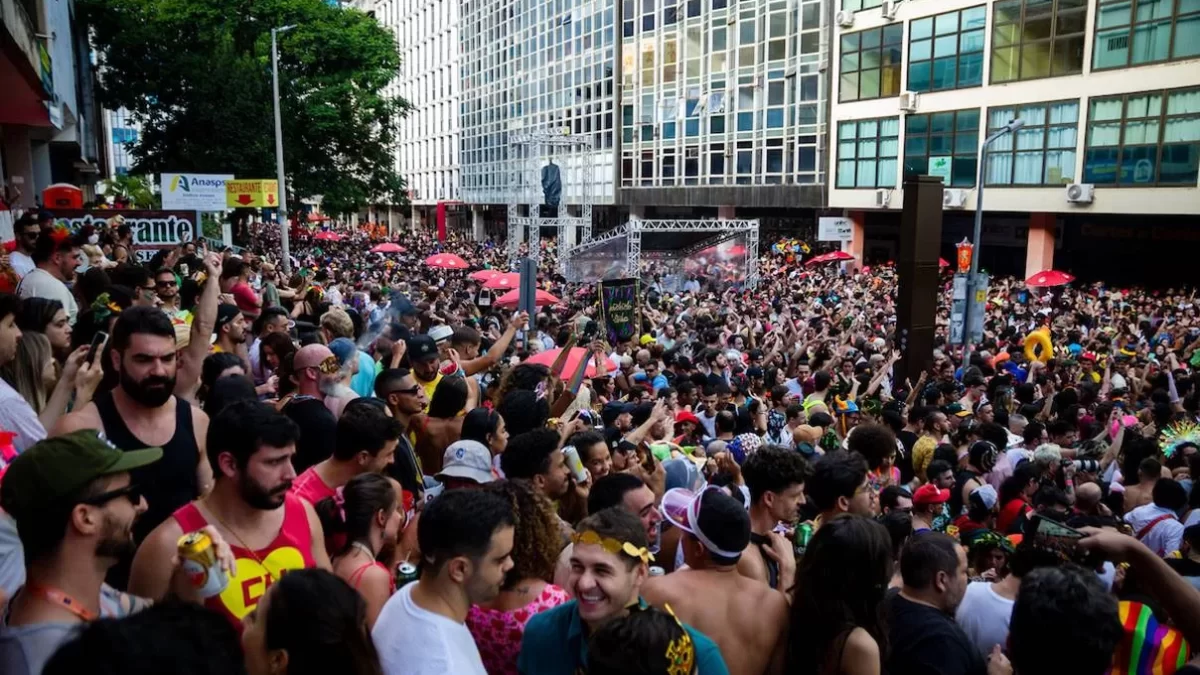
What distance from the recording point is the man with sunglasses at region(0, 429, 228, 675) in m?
2.49

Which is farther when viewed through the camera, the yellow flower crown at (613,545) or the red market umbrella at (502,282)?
the red market umbrella at (502,282)

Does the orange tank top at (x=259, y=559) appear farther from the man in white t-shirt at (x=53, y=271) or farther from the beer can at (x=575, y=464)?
the man in white t-shirt at (x=53, y=271)

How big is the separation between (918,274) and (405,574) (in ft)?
42.1

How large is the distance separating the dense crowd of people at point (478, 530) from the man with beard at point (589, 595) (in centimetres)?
1

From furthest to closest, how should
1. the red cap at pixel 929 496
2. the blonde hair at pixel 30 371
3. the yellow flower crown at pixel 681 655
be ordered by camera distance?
the red cap at pixel 929 496 < the blonde hair at pixel 30 371 < the yellow flower crown at pixel 681 655

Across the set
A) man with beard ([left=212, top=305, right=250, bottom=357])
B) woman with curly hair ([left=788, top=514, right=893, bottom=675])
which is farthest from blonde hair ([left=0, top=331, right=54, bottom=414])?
woman with curly hair ([left=788, top=514, right=893, bottom=675])

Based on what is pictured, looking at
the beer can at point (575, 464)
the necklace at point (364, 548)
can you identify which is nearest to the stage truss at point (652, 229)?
the beer can at point (575, 464)

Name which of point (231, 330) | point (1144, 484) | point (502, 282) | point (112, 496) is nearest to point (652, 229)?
point (502, 282)

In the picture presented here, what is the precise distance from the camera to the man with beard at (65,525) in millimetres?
2488

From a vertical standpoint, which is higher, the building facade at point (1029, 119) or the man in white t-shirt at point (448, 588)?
the building facade at point (1029, 119)

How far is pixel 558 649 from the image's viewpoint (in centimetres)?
299

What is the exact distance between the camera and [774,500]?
4152mm

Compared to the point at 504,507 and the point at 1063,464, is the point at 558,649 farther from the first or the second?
the point at 1063,464

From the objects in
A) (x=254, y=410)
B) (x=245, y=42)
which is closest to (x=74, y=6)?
(x=245, y=42)
